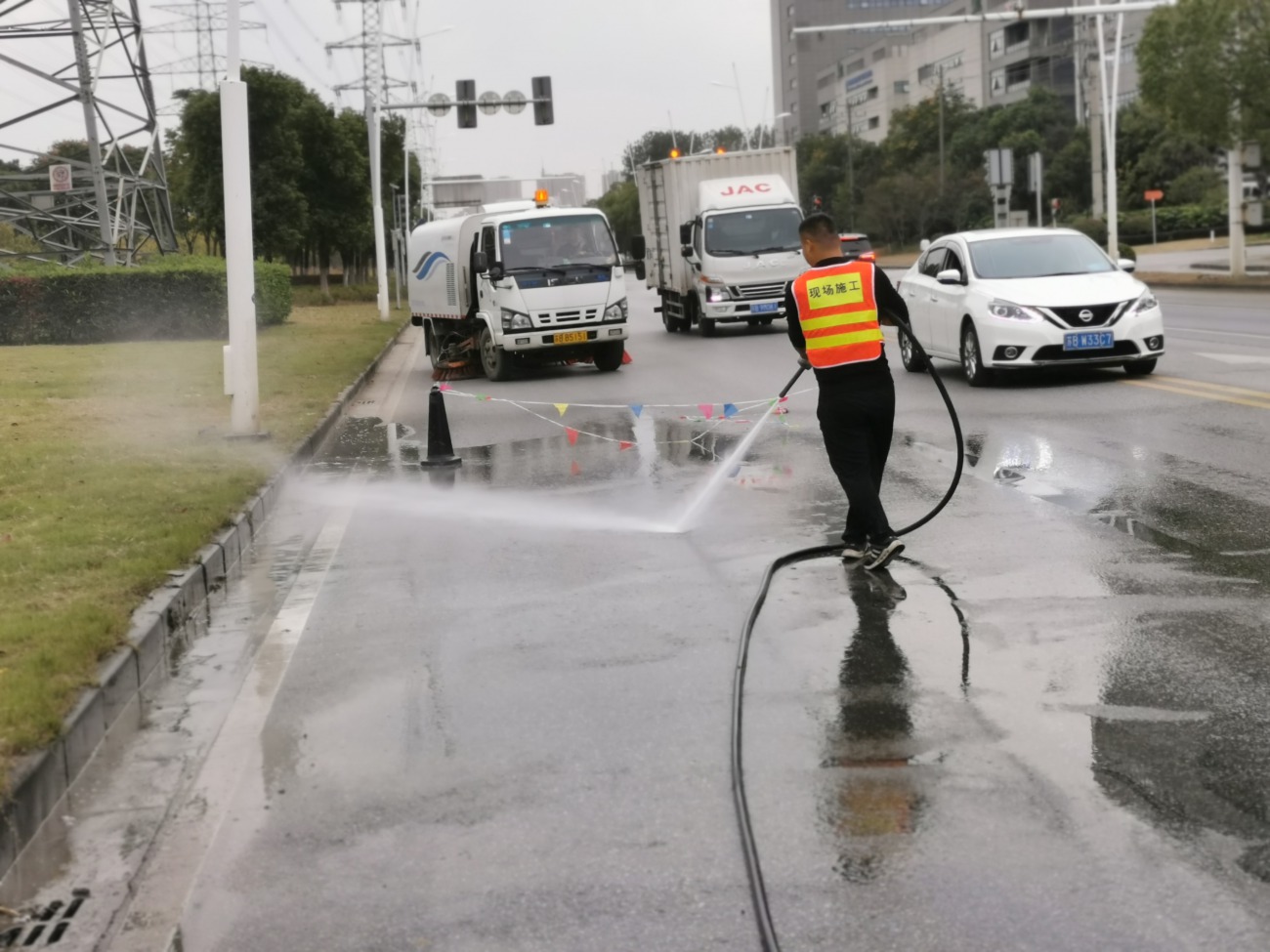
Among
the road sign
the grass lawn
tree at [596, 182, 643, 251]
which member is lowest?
the grass lawn

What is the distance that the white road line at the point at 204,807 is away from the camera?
409 centimetres

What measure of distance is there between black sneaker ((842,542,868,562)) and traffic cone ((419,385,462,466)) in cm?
562

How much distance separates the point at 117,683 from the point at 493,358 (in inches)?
670

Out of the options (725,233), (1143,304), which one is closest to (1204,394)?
(1143,304)

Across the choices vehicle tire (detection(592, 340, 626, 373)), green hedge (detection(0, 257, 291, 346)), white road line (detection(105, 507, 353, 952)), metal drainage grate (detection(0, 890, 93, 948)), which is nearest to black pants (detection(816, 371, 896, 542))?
white road line (detection(105, 507, 353, 952))

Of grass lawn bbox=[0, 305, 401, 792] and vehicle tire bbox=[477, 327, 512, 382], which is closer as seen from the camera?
grass lawn bbox=[0, 305, 401, 792]

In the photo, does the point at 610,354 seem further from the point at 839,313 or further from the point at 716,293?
the point at 839,313

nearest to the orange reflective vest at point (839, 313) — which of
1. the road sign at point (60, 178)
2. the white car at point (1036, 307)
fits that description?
the white car at point (1036, 307)

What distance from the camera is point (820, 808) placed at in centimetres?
463

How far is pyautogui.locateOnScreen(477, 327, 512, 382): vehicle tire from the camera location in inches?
897

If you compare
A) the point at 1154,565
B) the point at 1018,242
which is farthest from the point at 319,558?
the point at 1018,242

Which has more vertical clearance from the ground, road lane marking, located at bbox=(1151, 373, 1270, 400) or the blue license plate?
the blue license plate

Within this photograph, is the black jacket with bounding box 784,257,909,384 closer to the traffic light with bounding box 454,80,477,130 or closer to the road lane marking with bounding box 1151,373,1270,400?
the road lane marking with bounding box 1151,373,1270,400

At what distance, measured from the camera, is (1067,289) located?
17.0 meters
